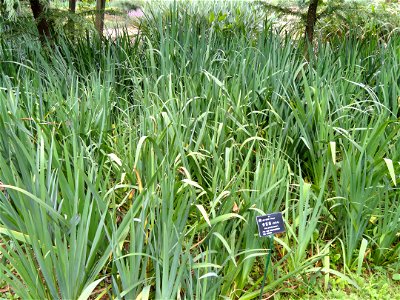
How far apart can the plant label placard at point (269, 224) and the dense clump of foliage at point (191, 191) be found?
11cm

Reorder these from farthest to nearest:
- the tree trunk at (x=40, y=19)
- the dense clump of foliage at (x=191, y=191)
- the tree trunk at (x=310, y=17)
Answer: the tree trunk at (x=310, y=17) < the tree trunk at (x=40, y=19) < the dense clump of foliage at (x=191, y=191)

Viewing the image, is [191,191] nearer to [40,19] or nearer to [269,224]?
[269,224]

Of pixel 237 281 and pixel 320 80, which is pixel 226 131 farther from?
pixel 237 281

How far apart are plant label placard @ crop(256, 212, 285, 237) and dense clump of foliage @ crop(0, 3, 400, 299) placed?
0.11 meters

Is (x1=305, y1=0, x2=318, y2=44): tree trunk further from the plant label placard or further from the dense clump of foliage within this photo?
the plant label placard

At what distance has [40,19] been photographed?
3.15 metres

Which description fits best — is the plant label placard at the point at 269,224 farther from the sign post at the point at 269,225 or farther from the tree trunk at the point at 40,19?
the tree trunk at the point at 40,19

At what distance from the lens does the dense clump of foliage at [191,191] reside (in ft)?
4.15

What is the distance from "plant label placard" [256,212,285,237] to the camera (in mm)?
1343

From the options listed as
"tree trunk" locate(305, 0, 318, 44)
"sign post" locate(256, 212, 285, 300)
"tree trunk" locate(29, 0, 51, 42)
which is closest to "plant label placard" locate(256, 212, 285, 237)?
"sign post" locate(256, 212, 285, 300)

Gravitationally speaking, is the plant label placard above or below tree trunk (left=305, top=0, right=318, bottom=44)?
below

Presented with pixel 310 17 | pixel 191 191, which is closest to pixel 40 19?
pixel 310 17

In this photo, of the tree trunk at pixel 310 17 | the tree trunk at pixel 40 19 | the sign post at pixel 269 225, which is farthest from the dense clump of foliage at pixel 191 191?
the tree trunk at pixel 310 17

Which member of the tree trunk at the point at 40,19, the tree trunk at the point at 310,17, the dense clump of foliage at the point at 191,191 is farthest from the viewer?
the tree trunk at the point at 310,17
